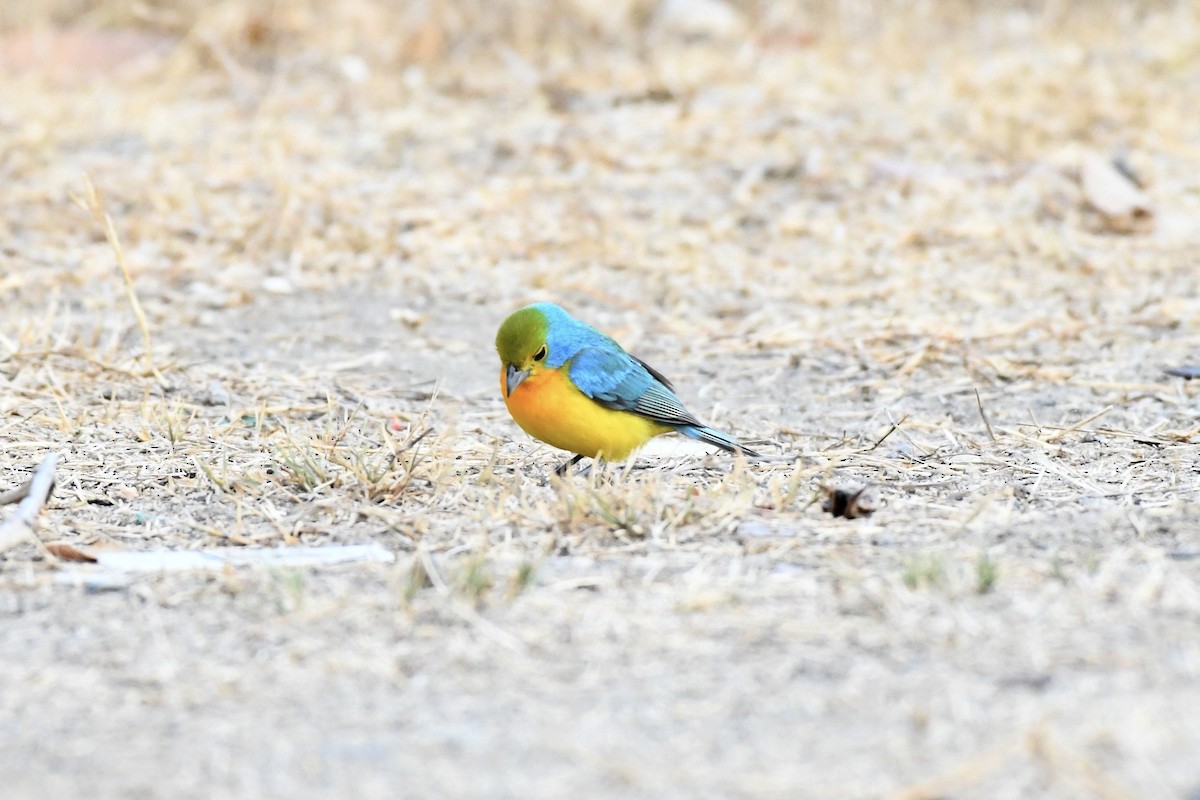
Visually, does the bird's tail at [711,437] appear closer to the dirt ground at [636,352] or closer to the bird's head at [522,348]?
the dirt ground at [636,352]

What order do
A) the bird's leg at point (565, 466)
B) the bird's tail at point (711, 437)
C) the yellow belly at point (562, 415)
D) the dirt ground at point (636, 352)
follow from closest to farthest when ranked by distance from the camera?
the dirt ground at point (636, 352) → the yellow belly at point (562, 415) → the bird's leg at point (565, 466) → the bird's tail at point (711, 437)

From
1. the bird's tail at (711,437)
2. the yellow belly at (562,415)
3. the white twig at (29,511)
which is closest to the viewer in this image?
the white twig at (29,511)

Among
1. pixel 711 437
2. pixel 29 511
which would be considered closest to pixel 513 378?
pixel 711 437

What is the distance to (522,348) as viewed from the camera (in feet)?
13.6

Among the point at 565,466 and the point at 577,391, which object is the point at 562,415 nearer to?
the point at 577,391

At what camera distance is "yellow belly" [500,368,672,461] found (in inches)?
162

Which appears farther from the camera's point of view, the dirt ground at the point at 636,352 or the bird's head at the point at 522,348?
the bird's head at the point at 522,348

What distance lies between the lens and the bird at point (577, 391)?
412cm

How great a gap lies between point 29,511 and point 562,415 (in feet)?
4.51

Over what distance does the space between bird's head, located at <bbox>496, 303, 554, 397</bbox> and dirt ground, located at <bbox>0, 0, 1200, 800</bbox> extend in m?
0.24

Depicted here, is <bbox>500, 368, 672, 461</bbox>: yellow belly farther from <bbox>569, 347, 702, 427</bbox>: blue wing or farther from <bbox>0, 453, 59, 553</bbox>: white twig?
<bbox>0, 453, 59, 553</bbox>: white twig

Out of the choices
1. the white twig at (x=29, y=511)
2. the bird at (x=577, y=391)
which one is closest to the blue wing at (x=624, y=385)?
the bird at (x=577, y=391)

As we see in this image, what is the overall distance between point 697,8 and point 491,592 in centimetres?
848

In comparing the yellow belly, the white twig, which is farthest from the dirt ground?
the yellow belly
